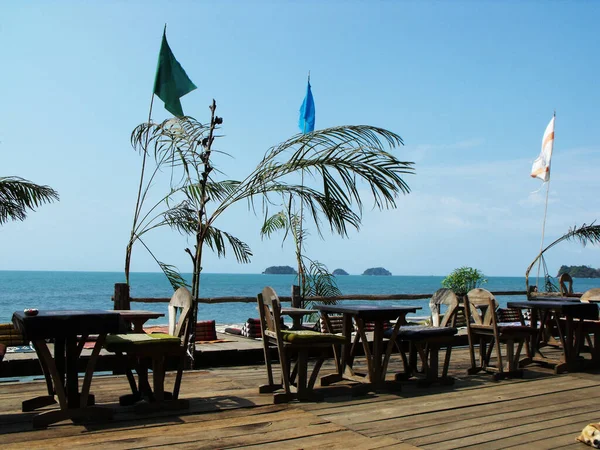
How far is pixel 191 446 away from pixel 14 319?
170 cm

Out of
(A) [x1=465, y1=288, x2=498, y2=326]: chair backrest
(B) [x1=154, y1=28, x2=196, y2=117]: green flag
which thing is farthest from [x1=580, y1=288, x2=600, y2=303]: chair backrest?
(B) [x1=154, y1=28, x2=196, y2=117]: green flag

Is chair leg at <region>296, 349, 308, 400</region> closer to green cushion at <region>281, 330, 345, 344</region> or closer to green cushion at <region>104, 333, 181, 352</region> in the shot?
green cushion at <region>281, 330, 345, 344</region>

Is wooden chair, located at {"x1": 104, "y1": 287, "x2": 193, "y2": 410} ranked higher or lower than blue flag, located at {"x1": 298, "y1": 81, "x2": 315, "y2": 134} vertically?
lower

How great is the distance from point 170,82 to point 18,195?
2.62m

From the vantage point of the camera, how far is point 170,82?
8125 mm

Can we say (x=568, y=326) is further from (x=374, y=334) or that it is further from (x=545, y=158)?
(x=545, y=158)

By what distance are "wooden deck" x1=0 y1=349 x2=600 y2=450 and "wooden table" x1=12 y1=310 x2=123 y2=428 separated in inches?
3.9

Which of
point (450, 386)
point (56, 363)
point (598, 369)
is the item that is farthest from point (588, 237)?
point (56, 363)

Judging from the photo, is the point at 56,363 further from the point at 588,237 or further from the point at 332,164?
the point at 588,237

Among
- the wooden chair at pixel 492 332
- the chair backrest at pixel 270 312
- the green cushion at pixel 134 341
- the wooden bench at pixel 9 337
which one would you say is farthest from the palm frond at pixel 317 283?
the green cushion at pixel 134 341

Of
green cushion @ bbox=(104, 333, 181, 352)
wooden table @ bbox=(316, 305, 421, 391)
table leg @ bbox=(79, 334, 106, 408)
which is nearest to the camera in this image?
table leg @ bbox=(79, 334, 106, 408)

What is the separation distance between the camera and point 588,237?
13.4 meters

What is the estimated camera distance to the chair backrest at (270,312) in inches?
203

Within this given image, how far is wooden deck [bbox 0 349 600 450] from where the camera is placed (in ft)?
12.7
